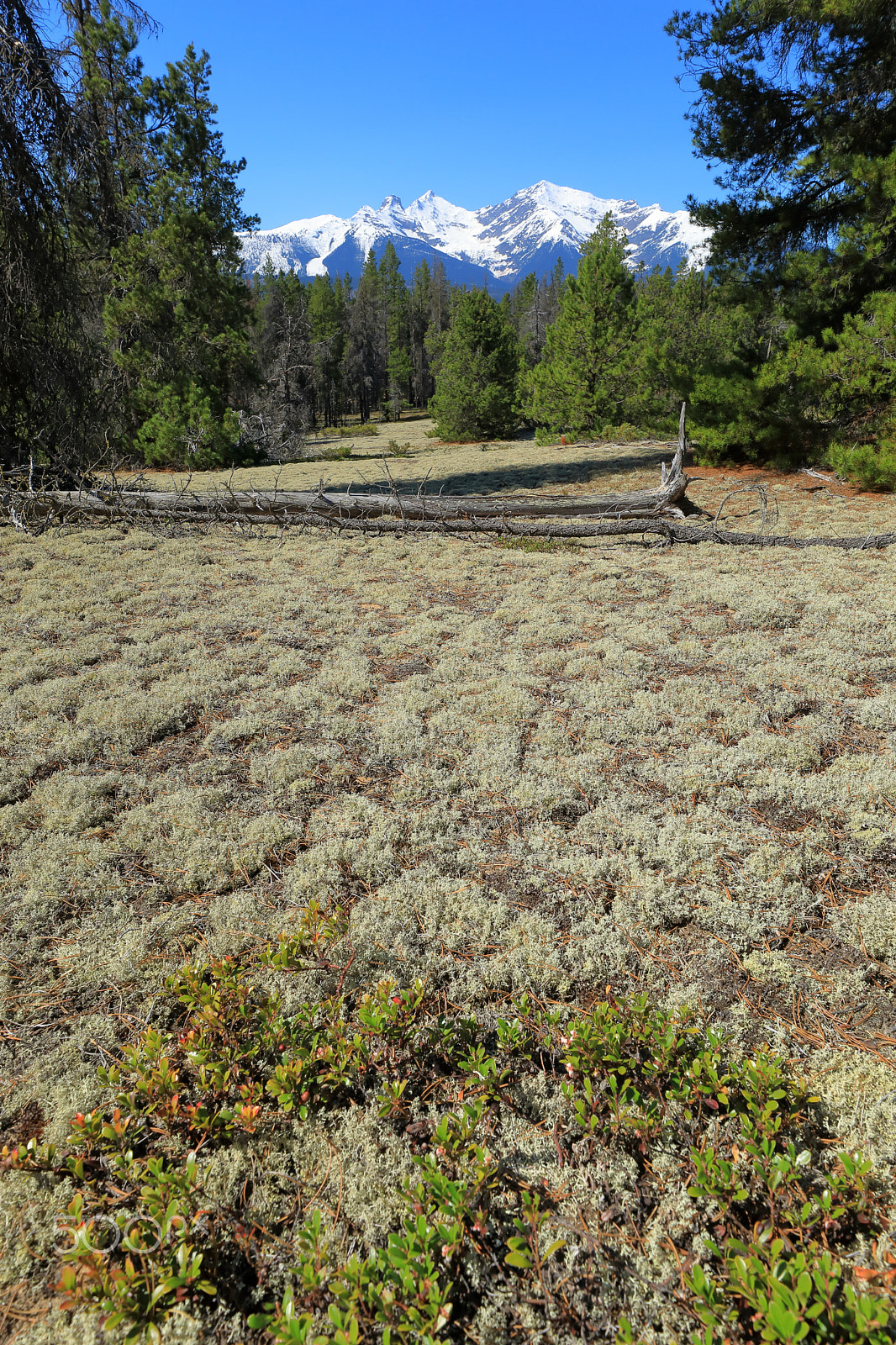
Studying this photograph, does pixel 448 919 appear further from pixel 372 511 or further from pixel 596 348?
pixel 596 348

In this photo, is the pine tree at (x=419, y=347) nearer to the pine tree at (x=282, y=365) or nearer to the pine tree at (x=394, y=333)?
the pine tree at (x=394, y=333)

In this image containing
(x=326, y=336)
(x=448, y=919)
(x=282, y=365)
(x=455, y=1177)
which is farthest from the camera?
(x=326, y=336)

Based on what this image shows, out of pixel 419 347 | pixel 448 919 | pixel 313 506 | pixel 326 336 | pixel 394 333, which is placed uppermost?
pixel 394 333

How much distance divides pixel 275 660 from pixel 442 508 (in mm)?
6044

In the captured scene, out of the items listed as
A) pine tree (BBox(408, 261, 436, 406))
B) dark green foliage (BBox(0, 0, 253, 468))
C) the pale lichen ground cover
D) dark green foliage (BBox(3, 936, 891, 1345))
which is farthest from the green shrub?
pine tree (BBox(408, 261, 436, 406))

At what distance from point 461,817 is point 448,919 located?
775 mm

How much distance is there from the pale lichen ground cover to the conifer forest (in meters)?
0.02

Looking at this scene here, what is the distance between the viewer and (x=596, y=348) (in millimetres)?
19891

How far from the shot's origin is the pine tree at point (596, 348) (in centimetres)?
→ 1941

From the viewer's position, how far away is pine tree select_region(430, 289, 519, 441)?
2536cm

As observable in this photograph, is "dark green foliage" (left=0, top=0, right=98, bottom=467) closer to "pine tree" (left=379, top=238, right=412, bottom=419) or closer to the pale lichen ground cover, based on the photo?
the pale lichen ground cover

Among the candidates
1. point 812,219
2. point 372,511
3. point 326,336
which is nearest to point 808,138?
point 812,219

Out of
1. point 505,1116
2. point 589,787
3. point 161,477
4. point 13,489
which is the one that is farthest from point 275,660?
point 161,477

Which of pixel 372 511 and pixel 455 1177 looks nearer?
pixel 455 1177
